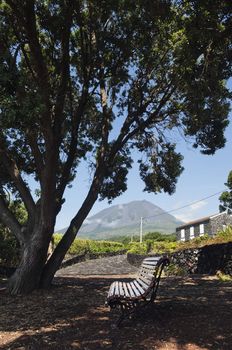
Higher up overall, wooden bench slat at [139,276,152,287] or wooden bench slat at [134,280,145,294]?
wooden bench slat at [139,276,152,287]

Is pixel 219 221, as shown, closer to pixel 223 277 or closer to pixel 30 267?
pixel 223 277

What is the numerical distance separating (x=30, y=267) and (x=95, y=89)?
6.24m

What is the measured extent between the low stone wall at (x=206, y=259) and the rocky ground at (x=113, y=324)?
18.3 ft

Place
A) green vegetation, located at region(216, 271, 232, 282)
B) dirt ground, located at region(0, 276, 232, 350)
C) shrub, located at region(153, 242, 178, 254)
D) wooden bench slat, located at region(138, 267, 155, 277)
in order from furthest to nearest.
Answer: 1. shrub, located at region(153, 242, 178, 254)
2. green vegetation, located at region(216, 271, 232, 282)
3. wooden bench slat, located at region(138, 267, 155, 277)
4. dirt ground, located at region(0, 276, 232, 350)

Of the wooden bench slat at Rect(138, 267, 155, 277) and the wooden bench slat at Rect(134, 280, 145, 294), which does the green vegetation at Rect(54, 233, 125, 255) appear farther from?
the wooden bench slat at Rect(134, 280, 145, 294)

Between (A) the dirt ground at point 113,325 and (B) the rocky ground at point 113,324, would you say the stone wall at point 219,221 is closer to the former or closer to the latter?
(B) the rocky ground at point 113,324

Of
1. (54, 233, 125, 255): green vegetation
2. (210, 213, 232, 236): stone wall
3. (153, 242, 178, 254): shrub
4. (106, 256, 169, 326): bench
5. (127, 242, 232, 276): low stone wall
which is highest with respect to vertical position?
(210, 213, 232, 236): stone wall

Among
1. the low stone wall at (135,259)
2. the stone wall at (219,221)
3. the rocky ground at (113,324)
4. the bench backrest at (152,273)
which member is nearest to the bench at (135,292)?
the bench backrest at (152,273)

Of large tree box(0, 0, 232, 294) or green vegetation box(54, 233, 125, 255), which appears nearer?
large tree box(0, 0, 232, 294)

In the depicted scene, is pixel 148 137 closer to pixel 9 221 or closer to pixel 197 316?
pixel 9 221

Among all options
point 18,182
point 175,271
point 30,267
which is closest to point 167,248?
point 175,271

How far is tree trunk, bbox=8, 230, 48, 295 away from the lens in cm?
1126

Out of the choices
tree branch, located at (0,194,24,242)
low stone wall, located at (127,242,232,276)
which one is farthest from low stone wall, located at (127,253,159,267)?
tree branch, located at (0,194,24,242)

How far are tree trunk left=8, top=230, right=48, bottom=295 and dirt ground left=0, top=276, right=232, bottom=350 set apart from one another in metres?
1.22
